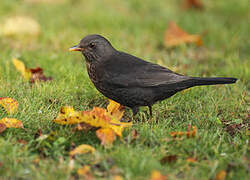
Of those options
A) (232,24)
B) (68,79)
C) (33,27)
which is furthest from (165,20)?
(68,79)

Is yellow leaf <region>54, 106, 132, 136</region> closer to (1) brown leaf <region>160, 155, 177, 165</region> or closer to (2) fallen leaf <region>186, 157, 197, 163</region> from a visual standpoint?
(1) brown leaf <region>160, 155, 177, 165</region>

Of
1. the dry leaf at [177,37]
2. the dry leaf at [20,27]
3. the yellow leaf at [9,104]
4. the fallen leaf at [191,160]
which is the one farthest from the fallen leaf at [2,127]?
the dry leaf at [177,37]

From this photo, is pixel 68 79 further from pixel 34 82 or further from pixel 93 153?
pixel 93 153

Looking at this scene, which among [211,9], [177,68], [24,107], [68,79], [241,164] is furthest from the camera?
[211,9]

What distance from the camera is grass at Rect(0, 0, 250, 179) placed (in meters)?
3.06

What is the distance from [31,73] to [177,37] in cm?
290

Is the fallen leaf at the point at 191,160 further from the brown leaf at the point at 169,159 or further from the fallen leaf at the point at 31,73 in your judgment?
the fallen leaf at the point at 31,73

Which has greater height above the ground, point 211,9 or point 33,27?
point 211,9

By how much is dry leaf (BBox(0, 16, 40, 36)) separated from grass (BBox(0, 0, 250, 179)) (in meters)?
0.13

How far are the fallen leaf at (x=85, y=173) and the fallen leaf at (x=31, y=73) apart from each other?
2.27 meters

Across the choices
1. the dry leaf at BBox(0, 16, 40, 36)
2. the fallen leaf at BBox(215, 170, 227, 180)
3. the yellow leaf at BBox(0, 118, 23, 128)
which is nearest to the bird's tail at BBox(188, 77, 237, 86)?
the fallen leaf at BBox(215, 170, 227, 180)

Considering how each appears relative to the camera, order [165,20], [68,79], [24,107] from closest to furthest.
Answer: [24,107] < [68,79] < [165,20]

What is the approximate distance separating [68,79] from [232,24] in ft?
13.9

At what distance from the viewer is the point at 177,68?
19.0 ft
